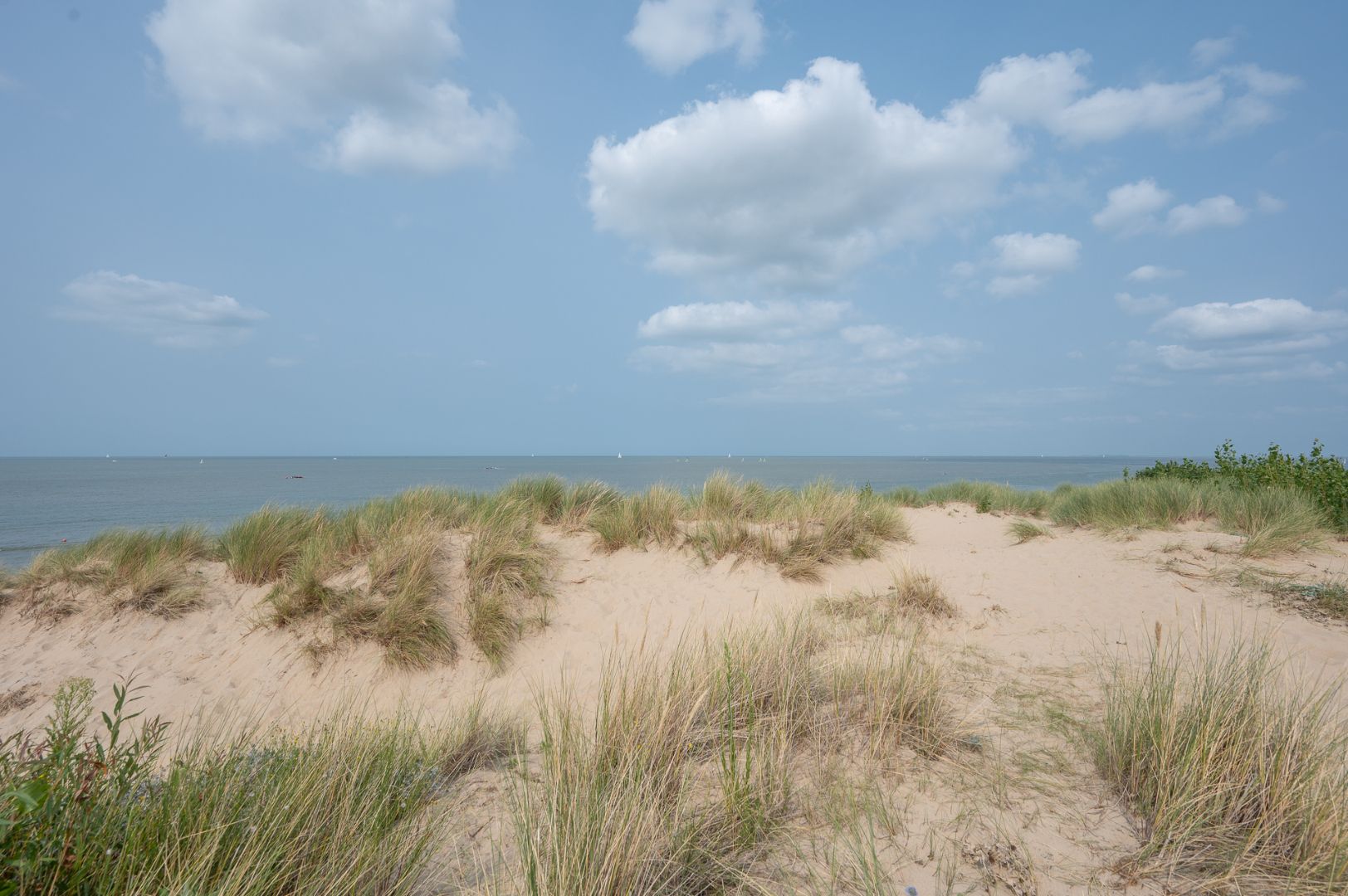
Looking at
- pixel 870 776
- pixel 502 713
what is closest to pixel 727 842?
pixel 870 776

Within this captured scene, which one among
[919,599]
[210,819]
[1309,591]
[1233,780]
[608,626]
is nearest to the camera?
[210,819]

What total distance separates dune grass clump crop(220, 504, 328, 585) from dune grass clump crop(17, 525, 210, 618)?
20.9 inches

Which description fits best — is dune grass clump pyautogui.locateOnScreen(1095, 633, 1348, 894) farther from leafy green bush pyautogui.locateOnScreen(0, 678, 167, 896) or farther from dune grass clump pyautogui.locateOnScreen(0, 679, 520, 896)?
leafy green bush pyautogui.locateOnScreen(0, 678, 167, 896)

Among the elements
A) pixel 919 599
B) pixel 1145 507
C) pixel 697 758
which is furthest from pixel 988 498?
pixel 697 758

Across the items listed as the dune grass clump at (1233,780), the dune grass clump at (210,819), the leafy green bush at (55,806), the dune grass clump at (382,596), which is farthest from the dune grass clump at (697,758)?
the dune grass clump at (382,596)

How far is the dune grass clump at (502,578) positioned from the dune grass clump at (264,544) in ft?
9.08

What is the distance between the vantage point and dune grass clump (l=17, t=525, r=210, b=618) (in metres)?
Answer: 8.02

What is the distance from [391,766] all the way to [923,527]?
12395mm

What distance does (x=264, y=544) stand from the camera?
343 inches

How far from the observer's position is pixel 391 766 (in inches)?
119

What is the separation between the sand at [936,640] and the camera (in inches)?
112

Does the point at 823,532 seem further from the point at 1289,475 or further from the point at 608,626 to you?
the point at 1289,475

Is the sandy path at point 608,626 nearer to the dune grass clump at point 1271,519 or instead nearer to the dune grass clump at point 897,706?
the dune grass clump at point 1271,519

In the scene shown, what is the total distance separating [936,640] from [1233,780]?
3456 mm
